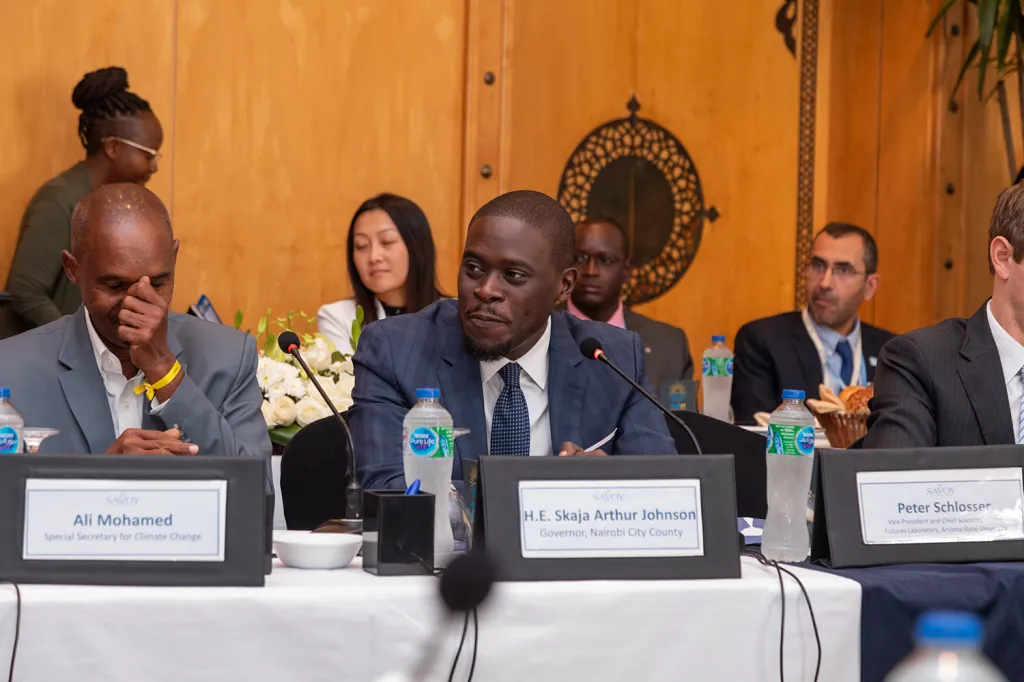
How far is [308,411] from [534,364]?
0.93 metres

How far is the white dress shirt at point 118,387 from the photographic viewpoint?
2.32 m

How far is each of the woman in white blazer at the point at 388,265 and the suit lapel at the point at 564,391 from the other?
1.97 metres

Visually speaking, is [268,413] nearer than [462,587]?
No

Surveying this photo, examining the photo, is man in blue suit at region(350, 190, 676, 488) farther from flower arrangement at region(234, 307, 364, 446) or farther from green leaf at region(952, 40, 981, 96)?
green leaf at region(952, 40, 981, 96)

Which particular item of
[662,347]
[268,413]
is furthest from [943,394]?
[662,347]

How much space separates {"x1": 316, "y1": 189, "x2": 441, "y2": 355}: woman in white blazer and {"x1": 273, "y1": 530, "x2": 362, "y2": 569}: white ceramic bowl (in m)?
2.72

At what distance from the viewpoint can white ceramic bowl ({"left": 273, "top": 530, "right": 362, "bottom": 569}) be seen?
5.66 ft

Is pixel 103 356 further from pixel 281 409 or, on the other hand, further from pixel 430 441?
pixel 281 409

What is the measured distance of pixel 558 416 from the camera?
247 centimetres

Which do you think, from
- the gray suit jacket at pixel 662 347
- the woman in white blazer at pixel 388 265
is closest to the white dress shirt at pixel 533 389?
the woman in white blazer at pixel 388 265

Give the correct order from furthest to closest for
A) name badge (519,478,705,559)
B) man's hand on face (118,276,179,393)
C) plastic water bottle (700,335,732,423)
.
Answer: plastic water bottle (700,335,732,423) → man's hand on face (118,276,179,393) → name badge (519,478,705,559)

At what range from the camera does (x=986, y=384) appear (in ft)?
7.89

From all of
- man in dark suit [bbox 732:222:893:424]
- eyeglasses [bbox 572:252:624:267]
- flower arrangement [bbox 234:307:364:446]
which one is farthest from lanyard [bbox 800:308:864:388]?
flower arrangement [bbox 234:307:364:446]

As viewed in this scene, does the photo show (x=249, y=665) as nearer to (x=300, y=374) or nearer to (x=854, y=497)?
(x=854, y=497)
